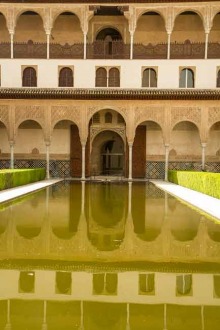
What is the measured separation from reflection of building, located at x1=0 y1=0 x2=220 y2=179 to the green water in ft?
49.1

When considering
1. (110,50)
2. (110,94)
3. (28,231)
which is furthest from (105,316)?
(110,50)

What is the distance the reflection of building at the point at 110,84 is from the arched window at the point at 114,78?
0.06 meters

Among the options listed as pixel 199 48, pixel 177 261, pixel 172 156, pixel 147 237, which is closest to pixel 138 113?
pixel 172 156

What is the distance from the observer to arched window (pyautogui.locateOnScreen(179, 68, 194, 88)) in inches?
977

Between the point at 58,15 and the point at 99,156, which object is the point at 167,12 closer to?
the point at 58,15

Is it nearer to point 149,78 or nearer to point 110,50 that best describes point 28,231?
point 149,78

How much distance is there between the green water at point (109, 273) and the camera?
393cm

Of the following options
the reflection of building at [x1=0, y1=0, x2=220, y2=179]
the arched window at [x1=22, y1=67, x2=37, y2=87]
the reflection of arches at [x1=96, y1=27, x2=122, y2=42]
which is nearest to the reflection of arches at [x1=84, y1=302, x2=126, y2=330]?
the reflection of building at [x1=0, y1=0, x2=220, y2=179]

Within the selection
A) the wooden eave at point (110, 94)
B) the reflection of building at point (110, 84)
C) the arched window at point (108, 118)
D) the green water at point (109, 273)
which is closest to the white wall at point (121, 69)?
the reflection of building at point (110, 84)

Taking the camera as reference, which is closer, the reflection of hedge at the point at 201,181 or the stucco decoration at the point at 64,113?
the reflection of hedge at the point at 201,181

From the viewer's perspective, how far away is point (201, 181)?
51.5ft

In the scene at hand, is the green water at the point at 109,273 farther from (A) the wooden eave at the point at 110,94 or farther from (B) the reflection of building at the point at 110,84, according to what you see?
(B) the reflection of building at the point at 110,84

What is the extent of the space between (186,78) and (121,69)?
144 inches

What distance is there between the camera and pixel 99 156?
89.8ft
